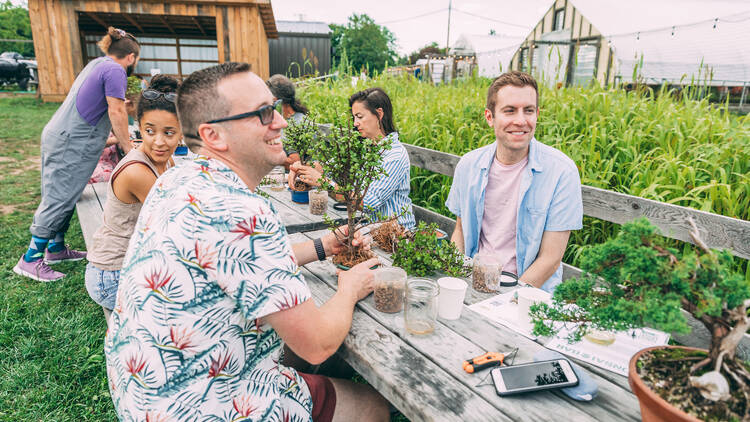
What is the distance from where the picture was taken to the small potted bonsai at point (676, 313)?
0.88 m

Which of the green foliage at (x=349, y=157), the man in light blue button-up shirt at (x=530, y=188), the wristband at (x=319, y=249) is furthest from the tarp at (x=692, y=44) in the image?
the wristband at (x=319, y=249)

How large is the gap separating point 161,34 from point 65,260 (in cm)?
1359

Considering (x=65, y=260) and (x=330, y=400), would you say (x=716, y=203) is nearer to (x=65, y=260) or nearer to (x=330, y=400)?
(x=330, y=400)

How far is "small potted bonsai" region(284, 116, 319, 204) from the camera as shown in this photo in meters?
2.37

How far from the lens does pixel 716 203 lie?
280 cm

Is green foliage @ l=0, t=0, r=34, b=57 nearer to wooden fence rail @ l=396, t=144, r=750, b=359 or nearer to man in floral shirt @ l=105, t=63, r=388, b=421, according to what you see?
man in floral shirt @ l=105, t=63, r=388, b=421

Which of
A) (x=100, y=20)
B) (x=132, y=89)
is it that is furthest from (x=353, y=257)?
(x=100, y=20)

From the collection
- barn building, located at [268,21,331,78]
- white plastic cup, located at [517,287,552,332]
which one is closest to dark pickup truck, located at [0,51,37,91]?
barn building, located at [268,21,331,78]

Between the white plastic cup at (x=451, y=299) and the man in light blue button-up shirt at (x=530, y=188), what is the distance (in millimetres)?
976

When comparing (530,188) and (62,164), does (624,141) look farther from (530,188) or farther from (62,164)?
(62,164)

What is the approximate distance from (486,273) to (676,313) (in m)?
1.00

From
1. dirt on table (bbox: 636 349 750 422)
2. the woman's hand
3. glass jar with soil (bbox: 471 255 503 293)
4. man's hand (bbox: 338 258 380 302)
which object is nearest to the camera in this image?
dirt on table (bbox: 636 349 750 422)

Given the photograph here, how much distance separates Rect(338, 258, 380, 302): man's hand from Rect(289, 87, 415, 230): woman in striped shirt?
96cm

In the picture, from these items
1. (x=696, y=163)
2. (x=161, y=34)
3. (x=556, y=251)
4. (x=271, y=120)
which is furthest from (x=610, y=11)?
(x=271, y=120)
